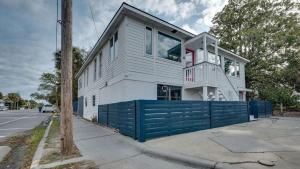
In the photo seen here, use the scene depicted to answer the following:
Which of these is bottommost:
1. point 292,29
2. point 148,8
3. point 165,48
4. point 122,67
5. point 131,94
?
point 131,94

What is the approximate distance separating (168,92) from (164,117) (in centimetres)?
415

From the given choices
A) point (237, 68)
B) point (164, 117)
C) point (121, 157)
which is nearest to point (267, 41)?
point (237, 68)

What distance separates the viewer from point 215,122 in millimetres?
8594

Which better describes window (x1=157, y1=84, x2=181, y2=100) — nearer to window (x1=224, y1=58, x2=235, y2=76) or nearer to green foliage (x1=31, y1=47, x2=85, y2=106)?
window (x1=224, y1=58, x2=235, y2=76)

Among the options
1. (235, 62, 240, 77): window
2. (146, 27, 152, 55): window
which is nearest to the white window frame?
(146, 27, 152, 55): window

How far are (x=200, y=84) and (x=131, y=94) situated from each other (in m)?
4.07

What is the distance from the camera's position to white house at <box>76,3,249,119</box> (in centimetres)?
884

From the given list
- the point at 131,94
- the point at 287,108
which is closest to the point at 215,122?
the point at 131,94

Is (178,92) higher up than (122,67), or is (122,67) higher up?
(122,67)

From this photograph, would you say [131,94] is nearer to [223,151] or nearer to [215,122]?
[215,122]

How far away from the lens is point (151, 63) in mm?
9633

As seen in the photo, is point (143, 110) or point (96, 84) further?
point (96, 84)

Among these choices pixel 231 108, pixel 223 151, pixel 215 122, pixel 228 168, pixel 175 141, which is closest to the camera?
pixel 228 168

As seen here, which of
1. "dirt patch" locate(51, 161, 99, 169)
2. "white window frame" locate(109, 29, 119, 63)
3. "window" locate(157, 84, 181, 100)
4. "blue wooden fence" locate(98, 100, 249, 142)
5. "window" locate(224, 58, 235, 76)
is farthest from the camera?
"window" locate(224, 58, 235, 76)
